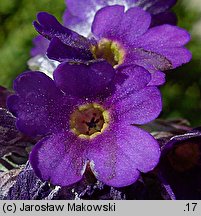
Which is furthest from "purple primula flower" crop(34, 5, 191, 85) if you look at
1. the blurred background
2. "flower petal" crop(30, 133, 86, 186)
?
the blurred background

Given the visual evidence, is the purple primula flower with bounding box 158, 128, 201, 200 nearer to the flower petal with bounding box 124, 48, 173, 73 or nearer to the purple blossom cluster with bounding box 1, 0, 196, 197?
the purple blossom cluster with bounding box 1, 0, 196, 197

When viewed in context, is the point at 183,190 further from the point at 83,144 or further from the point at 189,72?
the point at 189,72

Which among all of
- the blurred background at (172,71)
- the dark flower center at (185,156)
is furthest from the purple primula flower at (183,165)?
the blurred background at (172,71)

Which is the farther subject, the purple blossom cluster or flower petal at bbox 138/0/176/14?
flower petal at bbox 138/0/176/14

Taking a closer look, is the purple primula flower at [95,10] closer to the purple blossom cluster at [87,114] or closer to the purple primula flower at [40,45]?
the purple primula flower at [40,45]

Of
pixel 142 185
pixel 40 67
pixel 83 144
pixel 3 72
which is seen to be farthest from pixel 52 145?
pixel 3 72
